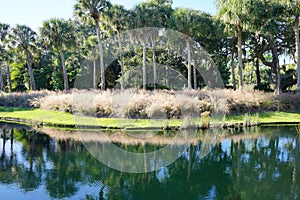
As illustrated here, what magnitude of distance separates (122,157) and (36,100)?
1730 cm

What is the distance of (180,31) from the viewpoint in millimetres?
27625

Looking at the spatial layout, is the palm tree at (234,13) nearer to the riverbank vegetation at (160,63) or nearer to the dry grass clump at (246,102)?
the riverbank vegetation at (160,63)

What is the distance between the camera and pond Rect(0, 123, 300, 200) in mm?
7000

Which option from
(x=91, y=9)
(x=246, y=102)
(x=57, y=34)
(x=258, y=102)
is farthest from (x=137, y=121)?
(x=57, y=34)

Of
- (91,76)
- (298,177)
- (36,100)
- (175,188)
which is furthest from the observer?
(91,76)

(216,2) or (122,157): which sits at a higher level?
(216,2)

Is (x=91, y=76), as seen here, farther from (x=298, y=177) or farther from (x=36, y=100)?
(x=298, y=177)

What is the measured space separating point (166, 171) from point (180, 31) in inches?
818

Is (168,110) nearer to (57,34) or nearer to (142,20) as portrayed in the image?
(142,20)

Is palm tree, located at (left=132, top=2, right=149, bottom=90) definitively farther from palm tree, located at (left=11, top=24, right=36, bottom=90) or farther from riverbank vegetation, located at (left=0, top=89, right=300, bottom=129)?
palm tree, located at (left=11, top=24, right=36, bottom=90)

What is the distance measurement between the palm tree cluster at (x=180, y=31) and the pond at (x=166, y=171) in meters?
12.2

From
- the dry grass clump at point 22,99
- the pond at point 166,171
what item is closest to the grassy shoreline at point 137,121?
the pond at point 166,171

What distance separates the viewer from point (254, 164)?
9.35 metres

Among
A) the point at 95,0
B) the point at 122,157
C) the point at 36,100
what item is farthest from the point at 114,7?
the point at 122,157
